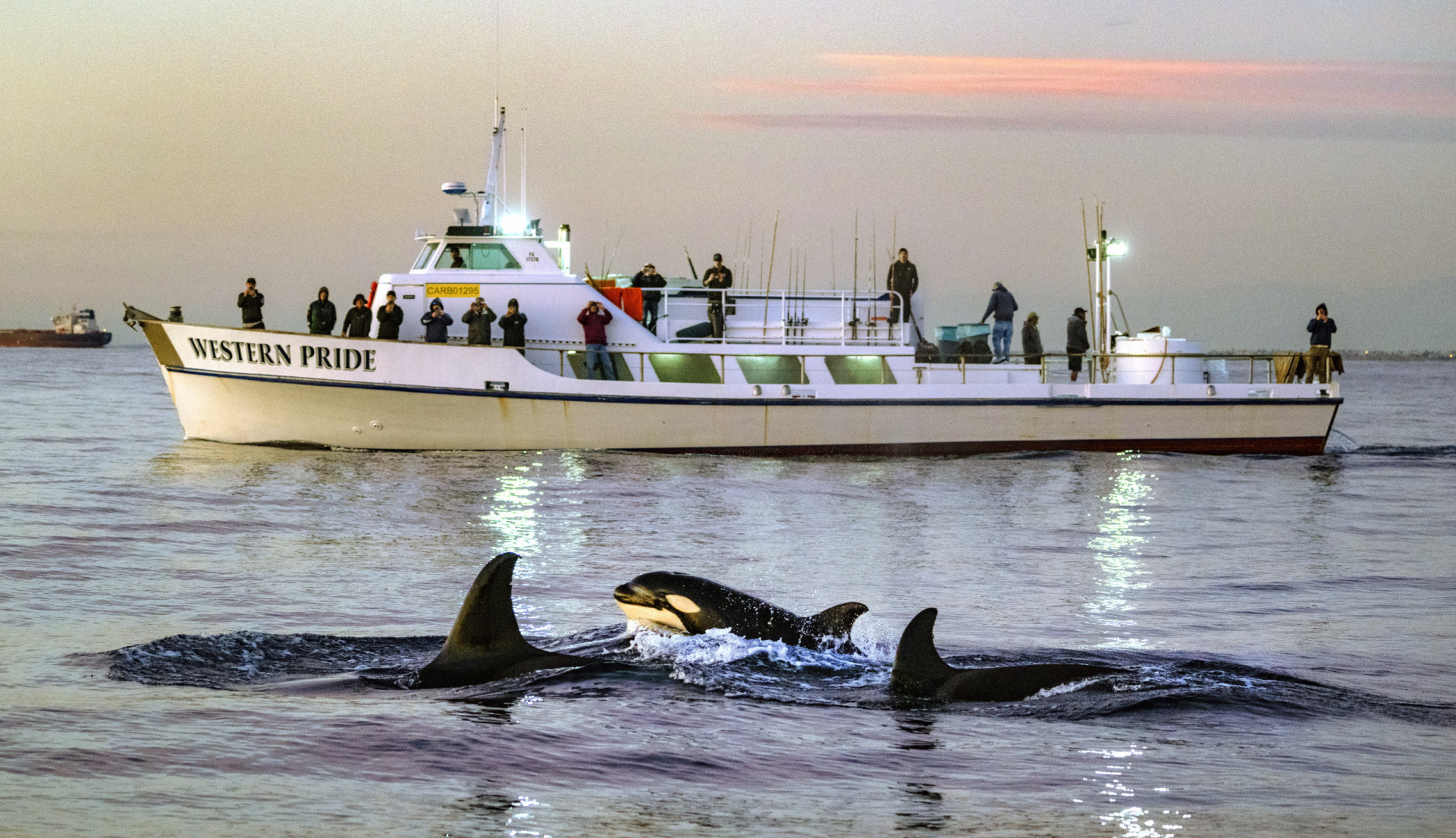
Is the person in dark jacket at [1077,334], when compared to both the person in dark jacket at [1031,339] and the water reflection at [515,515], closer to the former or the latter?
the person in dark jacket at [1031,339]

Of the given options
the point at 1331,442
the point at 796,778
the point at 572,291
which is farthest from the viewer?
the point at 1331,442

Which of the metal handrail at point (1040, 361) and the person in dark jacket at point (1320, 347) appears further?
the person in dark jacket at point (1320, 347)

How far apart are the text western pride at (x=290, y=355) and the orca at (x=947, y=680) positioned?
61.8 feet

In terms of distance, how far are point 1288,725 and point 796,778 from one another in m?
2.99

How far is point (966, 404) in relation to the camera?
2780 centimetres

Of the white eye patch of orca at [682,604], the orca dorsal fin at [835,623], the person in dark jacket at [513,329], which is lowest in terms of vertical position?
the orca dorsal fin at [835,623]

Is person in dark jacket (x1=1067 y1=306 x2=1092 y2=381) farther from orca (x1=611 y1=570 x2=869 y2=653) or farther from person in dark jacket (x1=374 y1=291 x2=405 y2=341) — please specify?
orca (x1=611 y1=570 x2=869 y2=653)

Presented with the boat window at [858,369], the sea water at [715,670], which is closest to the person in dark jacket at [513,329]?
the sea water at [715,670]

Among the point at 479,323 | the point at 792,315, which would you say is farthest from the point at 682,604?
the point at 792,315

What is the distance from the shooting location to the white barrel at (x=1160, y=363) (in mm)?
29328

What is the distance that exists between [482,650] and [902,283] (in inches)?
861

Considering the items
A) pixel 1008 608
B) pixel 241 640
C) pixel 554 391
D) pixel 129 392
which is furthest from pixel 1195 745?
pixel 129 392

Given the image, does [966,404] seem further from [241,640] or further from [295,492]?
[241,640]

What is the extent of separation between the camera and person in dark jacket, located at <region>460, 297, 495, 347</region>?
2553 cm
